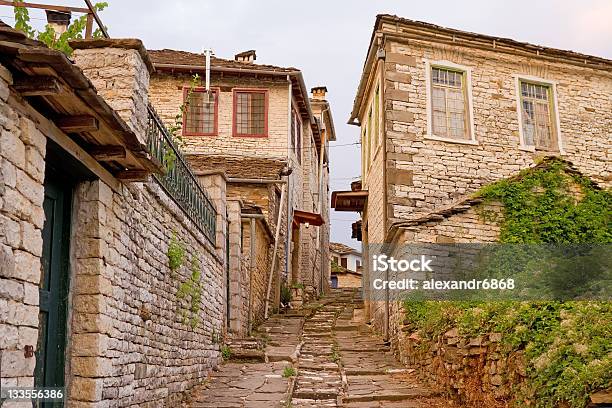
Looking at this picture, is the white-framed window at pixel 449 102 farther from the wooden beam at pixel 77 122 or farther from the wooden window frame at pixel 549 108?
the wooden beam at pixel 77 122

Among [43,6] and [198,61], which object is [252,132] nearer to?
[198,61]

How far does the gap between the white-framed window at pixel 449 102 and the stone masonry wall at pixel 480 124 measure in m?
0.12

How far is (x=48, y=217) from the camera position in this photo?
18.8 feet

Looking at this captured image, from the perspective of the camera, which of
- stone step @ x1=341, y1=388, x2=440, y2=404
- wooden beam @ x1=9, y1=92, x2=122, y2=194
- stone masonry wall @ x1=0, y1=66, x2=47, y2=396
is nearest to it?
stone masonry wall @ x1=0, y1=66, x2=47, y2=396

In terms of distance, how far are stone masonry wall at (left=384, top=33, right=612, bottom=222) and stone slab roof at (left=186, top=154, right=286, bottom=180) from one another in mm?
5008

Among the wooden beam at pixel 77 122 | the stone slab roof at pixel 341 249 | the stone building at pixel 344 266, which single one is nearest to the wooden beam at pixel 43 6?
the wooden beam at pixel 77 122

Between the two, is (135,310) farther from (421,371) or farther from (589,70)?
(589,70)

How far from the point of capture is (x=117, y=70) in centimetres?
705

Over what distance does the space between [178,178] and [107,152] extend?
331cm

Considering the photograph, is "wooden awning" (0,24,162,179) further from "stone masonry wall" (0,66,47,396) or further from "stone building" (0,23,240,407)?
"stone masonry wall" (0,66,47,396)

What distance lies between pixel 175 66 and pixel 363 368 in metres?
10.7

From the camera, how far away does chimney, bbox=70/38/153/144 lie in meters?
6.96

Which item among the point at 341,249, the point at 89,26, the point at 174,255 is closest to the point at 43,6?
the point at 89,26

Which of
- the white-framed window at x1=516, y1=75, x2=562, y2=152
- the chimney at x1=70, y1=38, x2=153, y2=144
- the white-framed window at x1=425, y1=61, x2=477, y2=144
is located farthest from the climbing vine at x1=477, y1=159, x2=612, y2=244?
the chimney at x1=70, y1=38, x2=153, y2=144
